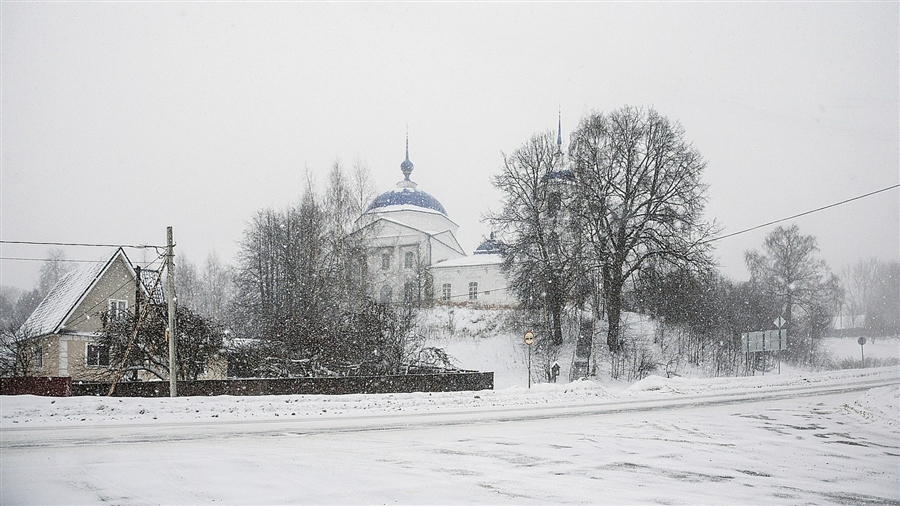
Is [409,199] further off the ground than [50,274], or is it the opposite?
[409,199]

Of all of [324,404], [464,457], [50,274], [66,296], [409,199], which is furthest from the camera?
[409,199]

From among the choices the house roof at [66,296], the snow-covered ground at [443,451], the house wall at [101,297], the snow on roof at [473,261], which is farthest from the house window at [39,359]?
the snow on roof at [473,261]

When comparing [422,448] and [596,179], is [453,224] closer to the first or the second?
[596,179]

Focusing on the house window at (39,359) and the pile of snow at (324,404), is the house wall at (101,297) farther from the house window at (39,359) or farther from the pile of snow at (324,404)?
the pile of snow at (324,404)

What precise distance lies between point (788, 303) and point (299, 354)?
4496 centimetres

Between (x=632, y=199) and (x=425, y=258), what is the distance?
31.5 m

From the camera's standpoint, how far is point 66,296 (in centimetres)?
3089

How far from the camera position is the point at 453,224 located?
7362 cm

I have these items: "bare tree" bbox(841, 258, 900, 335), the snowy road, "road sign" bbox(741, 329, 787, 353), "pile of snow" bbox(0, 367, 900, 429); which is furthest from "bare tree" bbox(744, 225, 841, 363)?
the snowy road

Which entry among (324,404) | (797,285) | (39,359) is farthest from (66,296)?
(797,285)

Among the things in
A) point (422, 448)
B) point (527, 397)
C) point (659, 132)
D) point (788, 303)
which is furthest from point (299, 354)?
point (788, 303)

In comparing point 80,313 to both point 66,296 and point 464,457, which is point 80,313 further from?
point 464,457

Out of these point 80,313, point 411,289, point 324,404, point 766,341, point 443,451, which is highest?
point 411,289

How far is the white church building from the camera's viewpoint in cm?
5881
